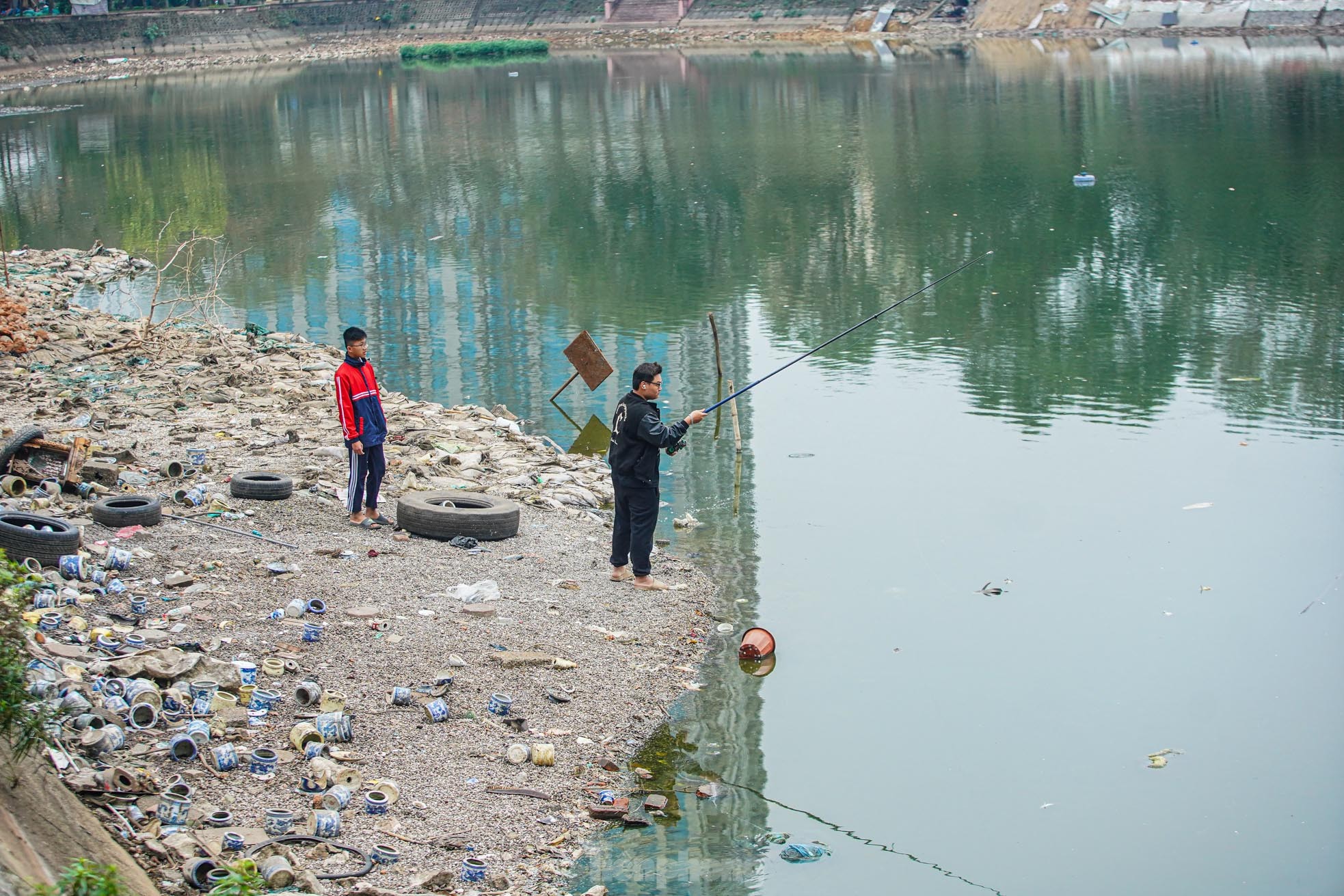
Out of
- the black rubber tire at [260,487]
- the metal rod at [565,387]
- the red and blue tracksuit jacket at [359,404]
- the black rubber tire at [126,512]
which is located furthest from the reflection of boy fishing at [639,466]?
the metal rod at [565,387]

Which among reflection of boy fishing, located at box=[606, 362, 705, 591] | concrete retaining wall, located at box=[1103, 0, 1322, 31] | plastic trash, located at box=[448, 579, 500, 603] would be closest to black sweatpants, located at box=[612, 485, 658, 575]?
reflection of boy fishing, located at box=[606, 362, 705, 591]

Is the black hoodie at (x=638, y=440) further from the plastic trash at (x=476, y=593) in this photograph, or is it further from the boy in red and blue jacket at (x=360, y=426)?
the boy in red and blue jacket at (x=360, y=426)

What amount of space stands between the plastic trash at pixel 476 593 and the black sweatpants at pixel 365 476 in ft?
5.15

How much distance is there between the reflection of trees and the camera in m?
19.7

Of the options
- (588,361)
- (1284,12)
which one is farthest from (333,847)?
(1284,12)

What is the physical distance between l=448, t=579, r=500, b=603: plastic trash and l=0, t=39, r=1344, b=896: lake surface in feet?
5.99

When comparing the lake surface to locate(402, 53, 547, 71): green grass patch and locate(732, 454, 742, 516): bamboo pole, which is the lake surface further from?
locate(402, 53, 547, 71): green grass patch

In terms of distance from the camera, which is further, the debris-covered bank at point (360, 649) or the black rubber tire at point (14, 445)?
the black rubber tire at point (14, 445)

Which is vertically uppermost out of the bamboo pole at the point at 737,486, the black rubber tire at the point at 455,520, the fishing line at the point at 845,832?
the black rubber tire at the point at 455,520

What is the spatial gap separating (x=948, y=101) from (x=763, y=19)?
3673 centimetres

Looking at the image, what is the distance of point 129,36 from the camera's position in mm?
91375

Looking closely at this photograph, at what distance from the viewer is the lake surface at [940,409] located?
8.29 meters

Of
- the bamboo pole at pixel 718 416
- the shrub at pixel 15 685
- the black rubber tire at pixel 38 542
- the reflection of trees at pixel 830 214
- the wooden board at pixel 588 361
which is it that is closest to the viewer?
the shrub at pixel 15 685

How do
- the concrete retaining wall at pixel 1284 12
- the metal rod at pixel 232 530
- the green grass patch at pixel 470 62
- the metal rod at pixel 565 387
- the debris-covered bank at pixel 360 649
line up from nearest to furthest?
1. the debris-covered bank at pixel 360 649
2. the metal rod at pixel 232 530
3. the metal rod at pixel 565 387
4. the concrete retaining wall at pixel 1284 12
5. the green grass patch at pixel 470 62
